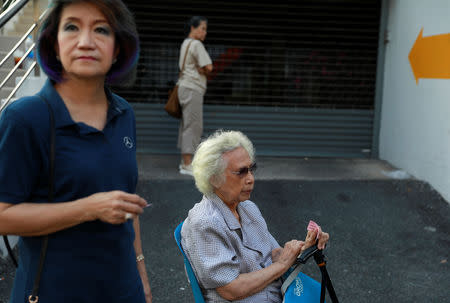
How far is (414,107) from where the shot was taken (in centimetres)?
658

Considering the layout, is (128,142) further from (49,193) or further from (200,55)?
(200,55)

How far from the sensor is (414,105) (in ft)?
21.6

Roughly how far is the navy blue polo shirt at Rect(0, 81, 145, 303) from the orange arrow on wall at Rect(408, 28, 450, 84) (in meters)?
5.17

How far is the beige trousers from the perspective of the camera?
621 cm

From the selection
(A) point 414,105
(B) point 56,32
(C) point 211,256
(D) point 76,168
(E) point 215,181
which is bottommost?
(C) point 211,256

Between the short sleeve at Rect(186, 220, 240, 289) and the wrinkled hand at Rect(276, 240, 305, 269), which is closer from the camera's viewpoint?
the short sleeve at Rect(186, 220, 240, 289)

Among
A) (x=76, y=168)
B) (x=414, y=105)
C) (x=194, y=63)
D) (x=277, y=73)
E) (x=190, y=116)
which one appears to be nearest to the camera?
(x=76, y=168)

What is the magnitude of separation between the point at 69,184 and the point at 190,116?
16.0 feet

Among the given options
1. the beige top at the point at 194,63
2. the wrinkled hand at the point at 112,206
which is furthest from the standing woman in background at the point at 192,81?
the wrinkled hand at the point at 112,206

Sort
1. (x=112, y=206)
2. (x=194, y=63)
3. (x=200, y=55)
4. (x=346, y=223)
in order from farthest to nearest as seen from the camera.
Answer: (x=194, y=63)
(x=200, y=55)
(x=346, y=223)
(x=112, y=206)

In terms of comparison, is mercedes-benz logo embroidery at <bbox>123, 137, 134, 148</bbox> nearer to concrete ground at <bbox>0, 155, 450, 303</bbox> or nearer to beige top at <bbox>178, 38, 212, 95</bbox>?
concrete ground at <bbox>0, 155, 450, 303</bbox>

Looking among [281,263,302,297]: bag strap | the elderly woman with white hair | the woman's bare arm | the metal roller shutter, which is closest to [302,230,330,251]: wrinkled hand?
the elderly woman with white hair

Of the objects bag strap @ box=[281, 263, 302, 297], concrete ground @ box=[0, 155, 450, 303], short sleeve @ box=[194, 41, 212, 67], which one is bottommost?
concrete ground @ box=[0, 155, 450, 303]

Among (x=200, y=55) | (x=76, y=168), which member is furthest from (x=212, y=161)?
(x=200, y=55)
